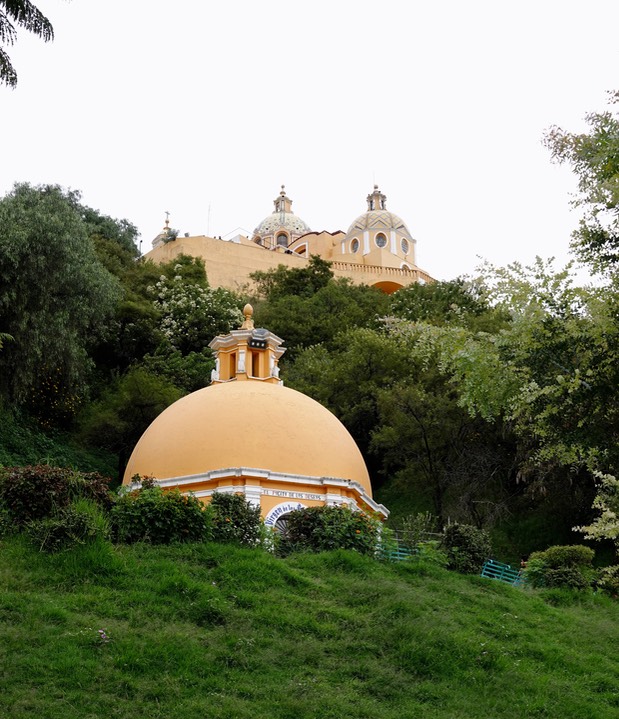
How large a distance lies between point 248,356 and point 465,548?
7461 mm

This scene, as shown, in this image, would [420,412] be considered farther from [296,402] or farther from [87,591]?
[87,591]

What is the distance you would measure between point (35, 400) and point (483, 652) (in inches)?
760

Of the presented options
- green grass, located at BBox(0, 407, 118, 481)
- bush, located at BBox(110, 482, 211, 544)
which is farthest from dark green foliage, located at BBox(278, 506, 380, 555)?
green grass, located at BBox(0, 407, 118, 481)

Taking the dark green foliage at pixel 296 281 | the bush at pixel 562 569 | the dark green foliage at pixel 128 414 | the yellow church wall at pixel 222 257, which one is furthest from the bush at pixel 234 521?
the yellow church wall at pixel 222 257

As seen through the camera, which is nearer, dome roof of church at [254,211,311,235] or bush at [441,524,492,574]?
bush at [441,524,492,574]

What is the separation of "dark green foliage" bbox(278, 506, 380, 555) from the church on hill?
29526 mm

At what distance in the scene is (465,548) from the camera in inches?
677

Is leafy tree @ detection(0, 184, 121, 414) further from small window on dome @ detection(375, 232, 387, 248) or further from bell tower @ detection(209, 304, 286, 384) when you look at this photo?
small window on dome @ detection(375, 232, 387, 248)

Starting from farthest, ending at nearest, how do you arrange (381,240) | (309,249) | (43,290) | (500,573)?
1. (309,249)
2. (381,240)
3. (43,290)
4. (500,573)

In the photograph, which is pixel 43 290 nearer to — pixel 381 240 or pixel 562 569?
pixel 562 569

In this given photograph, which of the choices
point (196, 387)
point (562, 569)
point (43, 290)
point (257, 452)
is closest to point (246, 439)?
point (257, 452)

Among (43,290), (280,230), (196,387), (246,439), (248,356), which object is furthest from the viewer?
(280,230)

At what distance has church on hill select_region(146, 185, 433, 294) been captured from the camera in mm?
50719

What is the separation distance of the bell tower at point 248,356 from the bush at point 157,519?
701 centimetres
